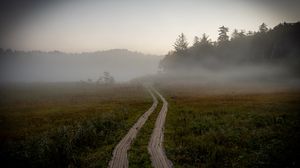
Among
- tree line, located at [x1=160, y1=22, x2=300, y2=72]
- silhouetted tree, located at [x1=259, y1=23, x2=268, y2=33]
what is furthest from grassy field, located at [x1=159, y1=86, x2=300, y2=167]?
silhouetted tree, located at [x1=259, y1=23, x2=268, y2=33]

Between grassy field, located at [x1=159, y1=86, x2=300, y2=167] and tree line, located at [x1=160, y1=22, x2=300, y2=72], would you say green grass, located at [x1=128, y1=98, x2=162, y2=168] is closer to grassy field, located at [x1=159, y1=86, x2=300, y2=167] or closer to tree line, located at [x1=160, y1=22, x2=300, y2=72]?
grassy field, located at [x1=159, y1=86, x2=300, y2=167]

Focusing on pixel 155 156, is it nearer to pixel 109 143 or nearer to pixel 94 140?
pixel 109 143

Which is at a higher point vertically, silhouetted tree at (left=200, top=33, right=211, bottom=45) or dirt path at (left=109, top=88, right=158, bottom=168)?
silhouetted tree at (left=200, top=33, right=211, bottom=45)

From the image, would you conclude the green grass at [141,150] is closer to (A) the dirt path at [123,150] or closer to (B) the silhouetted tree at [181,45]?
(A) the dirt path at [123,150]

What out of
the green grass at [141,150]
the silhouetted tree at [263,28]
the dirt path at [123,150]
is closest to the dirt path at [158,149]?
the green grass at [141,150]

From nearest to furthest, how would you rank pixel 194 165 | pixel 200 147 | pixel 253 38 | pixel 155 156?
pixel 194 165, pixel 155 156, pixel 200 147, pixel 253 38

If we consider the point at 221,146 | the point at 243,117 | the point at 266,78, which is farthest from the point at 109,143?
the point at 266,78

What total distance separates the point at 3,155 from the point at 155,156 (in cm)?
961

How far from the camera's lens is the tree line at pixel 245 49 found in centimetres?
8412

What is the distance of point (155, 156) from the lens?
16.9 metres

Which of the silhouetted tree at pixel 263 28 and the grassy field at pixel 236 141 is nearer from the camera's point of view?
the grassy field at pixel 236 141

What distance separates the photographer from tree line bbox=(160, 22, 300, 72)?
84.1 metres

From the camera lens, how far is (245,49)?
9681 cm

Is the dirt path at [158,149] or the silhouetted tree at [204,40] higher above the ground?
the silhouetted tree at [204,40]
